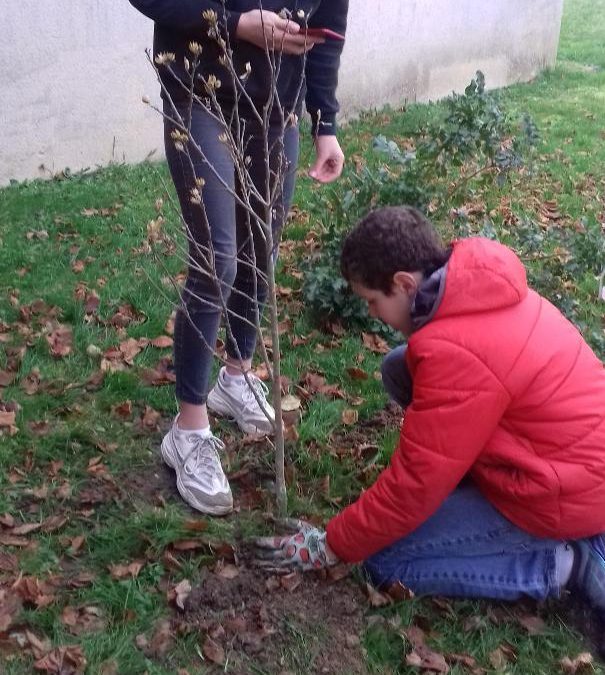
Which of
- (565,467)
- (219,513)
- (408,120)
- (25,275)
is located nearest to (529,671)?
(565,467)

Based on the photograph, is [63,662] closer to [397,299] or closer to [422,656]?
[422,656]

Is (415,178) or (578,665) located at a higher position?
(415,178)

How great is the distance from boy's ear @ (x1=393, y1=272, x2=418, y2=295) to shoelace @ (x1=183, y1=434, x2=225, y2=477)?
2.88 ft

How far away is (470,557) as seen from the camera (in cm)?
251

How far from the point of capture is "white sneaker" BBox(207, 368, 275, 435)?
3.20 m

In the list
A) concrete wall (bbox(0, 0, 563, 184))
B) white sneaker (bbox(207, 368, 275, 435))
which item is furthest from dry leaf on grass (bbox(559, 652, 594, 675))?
concrete wall (bbox(0, 0, 563, 184))

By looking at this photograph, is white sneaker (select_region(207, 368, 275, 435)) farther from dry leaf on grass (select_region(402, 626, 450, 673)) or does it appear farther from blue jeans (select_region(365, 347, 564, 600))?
dry leaf on grass (select_region(402, 626, 450, 673))

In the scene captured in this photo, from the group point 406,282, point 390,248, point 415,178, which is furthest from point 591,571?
point 415,178

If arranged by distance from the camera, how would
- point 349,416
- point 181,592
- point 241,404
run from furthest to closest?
point 349,416 → point 241,404 → point 181,592

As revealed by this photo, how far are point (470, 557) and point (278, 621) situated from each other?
59 centimetres

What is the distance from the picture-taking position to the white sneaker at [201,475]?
277 centimetres

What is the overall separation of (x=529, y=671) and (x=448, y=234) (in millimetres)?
2573

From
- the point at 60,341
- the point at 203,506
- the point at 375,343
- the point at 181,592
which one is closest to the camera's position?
the point at 181,592

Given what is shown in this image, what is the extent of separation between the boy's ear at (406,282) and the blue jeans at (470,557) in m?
0.64
